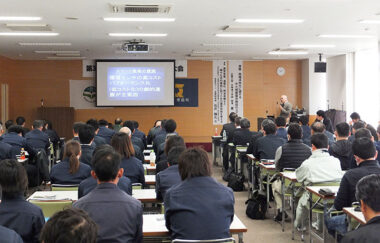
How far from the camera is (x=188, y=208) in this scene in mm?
2902

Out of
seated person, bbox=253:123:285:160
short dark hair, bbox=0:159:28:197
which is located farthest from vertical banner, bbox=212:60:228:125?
short dark hair, bbox=0:159:28:197

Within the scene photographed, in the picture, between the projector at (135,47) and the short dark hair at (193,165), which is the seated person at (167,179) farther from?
the projector at (135,47)

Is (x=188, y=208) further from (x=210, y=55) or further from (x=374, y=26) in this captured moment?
(x=210, y=55)

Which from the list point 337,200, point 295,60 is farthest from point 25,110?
point 337,200

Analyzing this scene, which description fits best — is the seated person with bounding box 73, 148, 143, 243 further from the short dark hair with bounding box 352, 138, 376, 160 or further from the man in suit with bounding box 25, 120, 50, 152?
the man in suit with bounding box 25, 120, 50, 152

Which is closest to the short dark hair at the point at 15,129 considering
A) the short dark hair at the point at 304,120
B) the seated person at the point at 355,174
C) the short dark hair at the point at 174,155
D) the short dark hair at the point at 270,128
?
the short dark hair at the point at 270,128

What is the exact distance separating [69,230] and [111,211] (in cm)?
124

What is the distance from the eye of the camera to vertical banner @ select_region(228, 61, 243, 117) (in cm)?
1554

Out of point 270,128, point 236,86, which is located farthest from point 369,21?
point 236,86

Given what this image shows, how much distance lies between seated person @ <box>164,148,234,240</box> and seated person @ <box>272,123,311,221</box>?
3139mm

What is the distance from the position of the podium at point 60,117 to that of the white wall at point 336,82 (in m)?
8.51

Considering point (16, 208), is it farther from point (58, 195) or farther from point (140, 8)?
point (140, 8)

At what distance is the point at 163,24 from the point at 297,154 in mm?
3681

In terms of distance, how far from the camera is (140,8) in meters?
6.88
